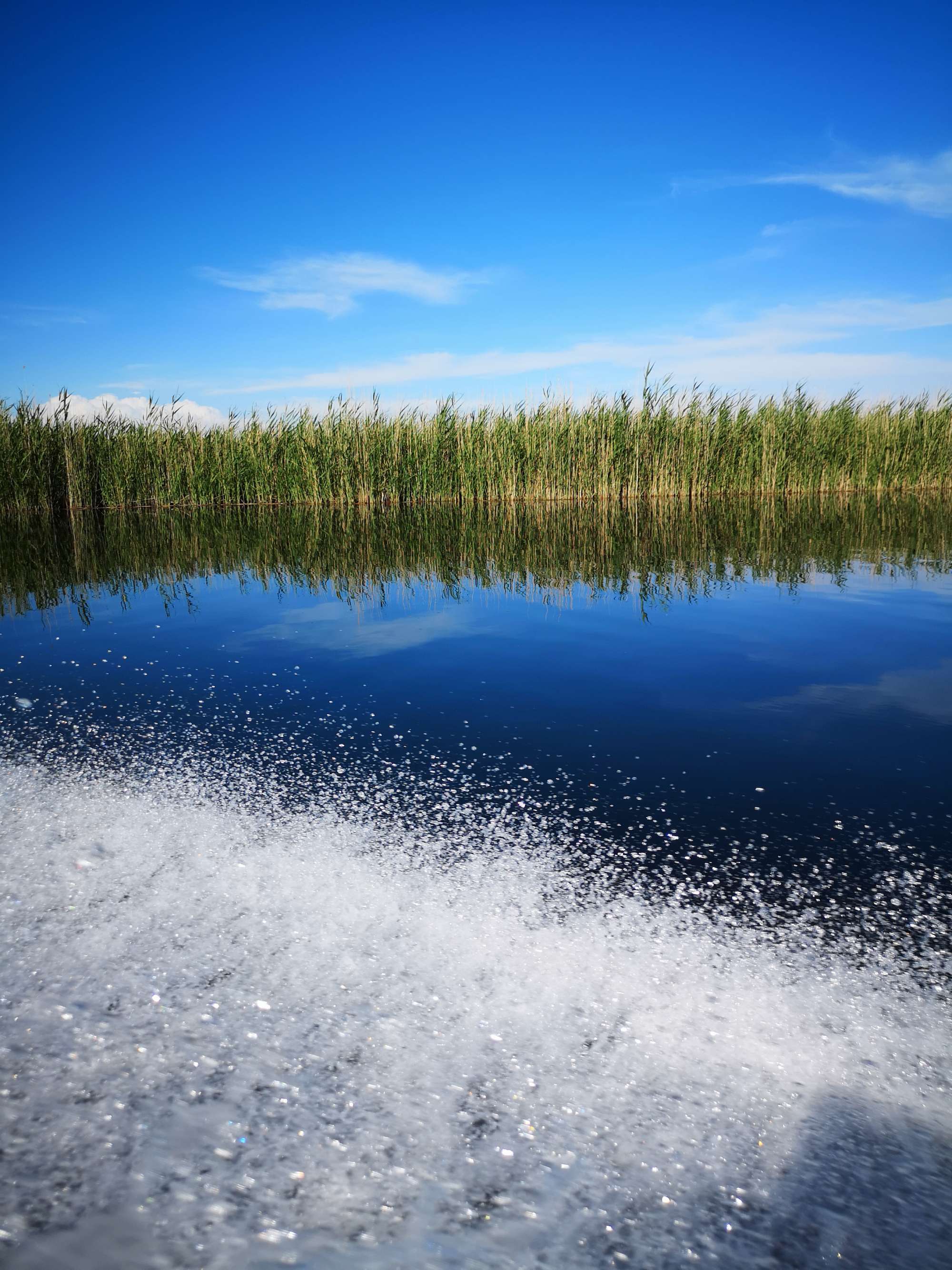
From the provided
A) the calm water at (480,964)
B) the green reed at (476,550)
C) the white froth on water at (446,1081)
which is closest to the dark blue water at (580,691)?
the calm water at (480,964)

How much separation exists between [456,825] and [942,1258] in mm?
1635

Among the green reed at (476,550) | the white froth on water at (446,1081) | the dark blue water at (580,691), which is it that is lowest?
the white froth on water at (446,1081)

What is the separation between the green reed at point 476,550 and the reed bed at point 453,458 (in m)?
1.75

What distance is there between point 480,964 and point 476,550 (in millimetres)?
8744

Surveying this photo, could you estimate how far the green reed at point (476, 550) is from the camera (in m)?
7.86

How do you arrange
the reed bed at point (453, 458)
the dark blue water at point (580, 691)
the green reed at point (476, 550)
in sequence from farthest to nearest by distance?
the reed bed at point (453, 458) → the green reed at point (476, 550) → the dark blue water at point (580, 691)

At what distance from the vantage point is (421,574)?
8.52m

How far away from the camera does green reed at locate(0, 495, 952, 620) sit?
7.86 m

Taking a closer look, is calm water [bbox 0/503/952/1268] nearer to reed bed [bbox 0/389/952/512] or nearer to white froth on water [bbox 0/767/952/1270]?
white froth on water [bbox 0/767/952/1270]

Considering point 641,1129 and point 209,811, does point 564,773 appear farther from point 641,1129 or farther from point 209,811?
point 641,1129

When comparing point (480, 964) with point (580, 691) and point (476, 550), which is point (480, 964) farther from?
point (476, 550)

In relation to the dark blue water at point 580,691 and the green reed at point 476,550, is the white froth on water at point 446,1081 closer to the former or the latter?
the dark blue water at point 580,691

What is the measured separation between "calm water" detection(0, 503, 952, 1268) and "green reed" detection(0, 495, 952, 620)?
3287mm

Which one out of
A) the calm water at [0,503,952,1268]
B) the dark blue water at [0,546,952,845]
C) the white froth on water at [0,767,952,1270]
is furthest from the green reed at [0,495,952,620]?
the white froth on water at [0,767,952,1270]
